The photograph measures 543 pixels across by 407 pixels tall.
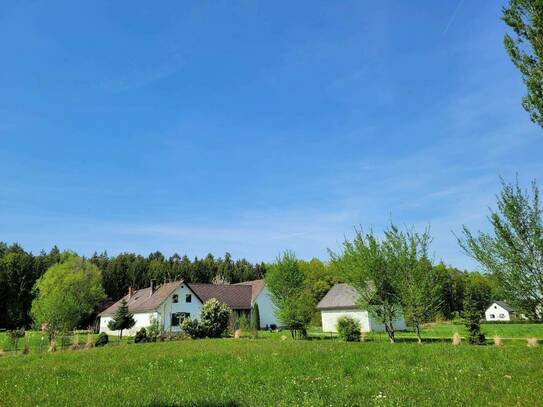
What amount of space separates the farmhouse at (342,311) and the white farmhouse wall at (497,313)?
6795 cm

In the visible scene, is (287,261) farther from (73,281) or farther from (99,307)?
(99,307)

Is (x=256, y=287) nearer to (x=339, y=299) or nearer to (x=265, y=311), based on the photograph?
(x=265, y=311)

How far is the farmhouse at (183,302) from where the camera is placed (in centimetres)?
5256

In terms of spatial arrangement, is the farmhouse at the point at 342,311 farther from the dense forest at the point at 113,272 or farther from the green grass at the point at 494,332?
the dense forest at the point at 113,272

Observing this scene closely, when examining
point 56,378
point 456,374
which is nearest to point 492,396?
point 456,374

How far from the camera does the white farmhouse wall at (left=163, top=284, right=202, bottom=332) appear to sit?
5212 cm

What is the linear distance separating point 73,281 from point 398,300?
55.4 metres

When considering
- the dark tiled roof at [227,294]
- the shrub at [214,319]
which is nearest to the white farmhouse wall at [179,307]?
the dark tiled roof at [227,294]

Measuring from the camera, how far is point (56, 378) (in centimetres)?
1171

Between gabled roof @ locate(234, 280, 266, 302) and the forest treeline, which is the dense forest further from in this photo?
gabled roof @ locate(234, 280, 266, 302)

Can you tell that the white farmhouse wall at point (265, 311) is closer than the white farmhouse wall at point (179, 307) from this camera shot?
No

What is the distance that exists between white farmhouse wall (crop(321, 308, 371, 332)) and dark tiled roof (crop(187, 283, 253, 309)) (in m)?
13.7

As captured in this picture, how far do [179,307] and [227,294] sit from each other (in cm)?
1068

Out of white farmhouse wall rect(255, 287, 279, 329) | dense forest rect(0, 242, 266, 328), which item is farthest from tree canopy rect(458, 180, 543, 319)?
dense forest rect(0, 242, 266, 328)
